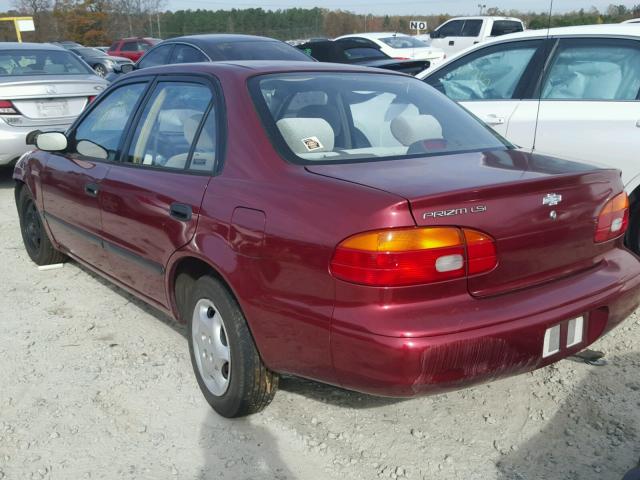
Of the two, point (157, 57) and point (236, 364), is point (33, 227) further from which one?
point (157, 57)

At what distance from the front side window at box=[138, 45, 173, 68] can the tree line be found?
3769 cm

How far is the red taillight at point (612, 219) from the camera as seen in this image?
2.82 meters

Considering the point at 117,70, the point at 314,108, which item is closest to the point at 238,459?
the point at 314,108

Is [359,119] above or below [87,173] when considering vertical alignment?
above

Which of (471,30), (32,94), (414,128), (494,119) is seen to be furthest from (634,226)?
(471,30)

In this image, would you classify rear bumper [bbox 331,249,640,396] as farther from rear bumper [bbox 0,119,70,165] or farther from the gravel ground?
rear bumper [bbox 0,119,70,165]

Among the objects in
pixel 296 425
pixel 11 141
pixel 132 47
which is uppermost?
pixel 132 47

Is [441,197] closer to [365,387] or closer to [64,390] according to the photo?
[365,387]

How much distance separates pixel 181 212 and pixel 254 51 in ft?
17.0

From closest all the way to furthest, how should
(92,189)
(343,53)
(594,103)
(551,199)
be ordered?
(551,199) < (92,189) < (594,103) < (343,53)

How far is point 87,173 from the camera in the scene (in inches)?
157

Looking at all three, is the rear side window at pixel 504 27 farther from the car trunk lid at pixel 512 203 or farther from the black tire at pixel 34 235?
the car trunk lid at pixel 512 203

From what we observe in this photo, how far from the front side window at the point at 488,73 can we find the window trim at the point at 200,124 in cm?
260

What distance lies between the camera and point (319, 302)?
2.43 metres
